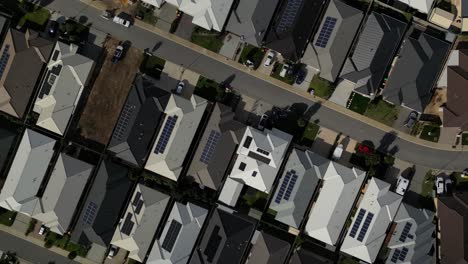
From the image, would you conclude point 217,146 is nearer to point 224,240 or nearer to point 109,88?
point 224,240

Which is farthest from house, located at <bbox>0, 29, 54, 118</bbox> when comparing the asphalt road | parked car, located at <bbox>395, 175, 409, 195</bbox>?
parked car, located at <bbox>395, 175, 409, 195</bbox>

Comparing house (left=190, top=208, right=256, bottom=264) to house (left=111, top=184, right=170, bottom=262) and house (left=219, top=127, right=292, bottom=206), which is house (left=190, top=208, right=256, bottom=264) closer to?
house (left=219, top=127, right=292, bottom=206)

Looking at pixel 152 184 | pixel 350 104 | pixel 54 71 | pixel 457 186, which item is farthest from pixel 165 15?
pixel 457 186

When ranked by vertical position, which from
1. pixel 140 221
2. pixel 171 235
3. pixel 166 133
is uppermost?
pixel 166 133

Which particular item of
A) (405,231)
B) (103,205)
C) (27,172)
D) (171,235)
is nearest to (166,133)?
(103,205)

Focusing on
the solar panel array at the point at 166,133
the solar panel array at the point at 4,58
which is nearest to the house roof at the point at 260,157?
the solar panel array at the point at 166,133
